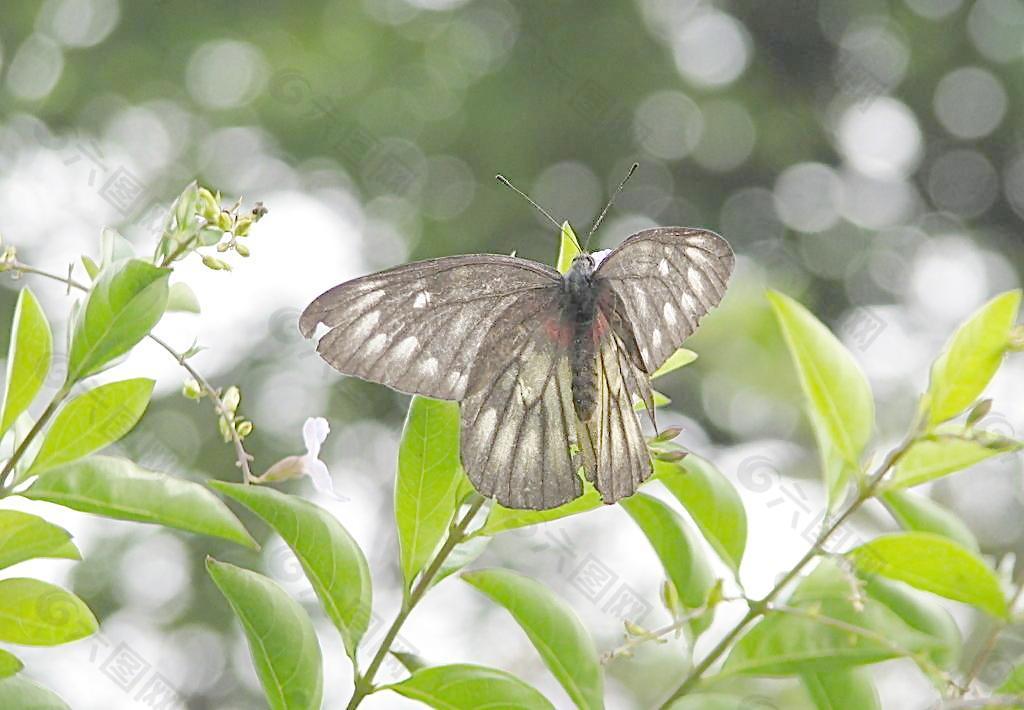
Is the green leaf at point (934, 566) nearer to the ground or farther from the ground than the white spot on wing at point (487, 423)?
farther from the ground

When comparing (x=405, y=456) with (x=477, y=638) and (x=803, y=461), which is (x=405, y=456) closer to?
(x=477, y=638)

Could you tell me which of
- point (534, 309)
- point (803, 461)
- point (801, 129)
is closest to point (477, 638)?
point (803, 461)

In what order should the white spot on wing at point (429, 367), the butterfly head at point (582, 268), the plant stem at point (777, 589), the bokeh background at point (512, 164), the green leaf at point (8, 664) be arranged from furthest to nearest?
the bokeh background at point (512, 164)
the butterfly head at point (582, 268)
the white spot on wing at point (429, 367)
the plant stem at point (777, 589)
the green leaf at point (8, 664)

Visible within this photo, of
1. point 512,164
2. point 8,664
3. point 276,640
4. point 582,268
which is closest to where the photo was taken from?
point 8,664

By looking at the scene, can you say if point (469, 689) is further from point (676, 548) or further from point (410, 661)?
point (676, 548)

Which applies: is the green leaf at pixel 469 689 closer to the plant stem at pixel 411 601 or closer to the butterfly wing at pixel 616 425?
the plant stem at pixel 411 601

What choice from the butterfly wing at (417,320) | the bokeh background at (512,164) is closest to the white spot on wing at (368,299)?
the butterfly wing at (417,320)

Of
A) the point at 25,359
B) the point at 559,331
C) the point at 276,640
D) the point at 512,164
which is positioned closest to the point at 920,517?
the point at 559,331
